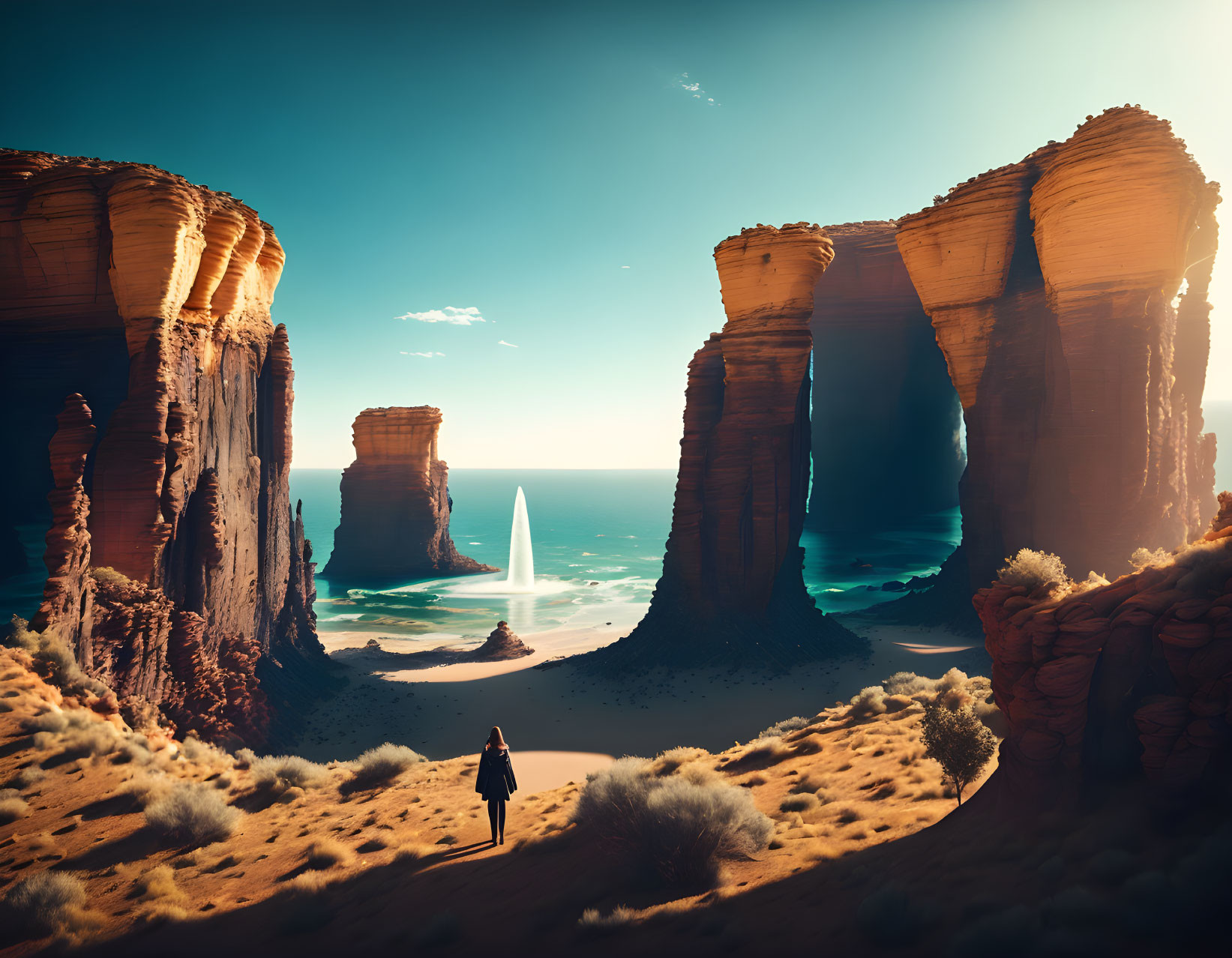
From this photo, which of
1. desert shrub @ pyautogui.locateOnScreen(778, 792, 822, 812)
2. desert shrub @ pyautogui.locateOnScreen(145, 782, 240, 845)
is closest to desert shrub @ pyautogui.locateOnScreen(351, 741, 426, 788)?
desert shrub @ pyautogui.locateOnScreen(145, 782, 240, 845)

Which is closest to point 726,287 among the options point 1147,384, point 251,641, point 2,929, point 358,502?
point 1147,384

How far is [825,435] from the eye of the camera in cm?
5806

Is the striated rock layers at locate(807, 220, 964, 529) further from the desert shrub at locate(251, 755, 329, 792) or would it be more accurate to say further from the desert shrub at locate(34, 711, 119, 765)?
the desert shrub at locate(34, 711, 119, 765)

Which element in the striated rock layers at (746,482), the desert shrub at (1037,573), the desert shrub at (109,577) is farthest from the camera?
the striated rock layers at (746,482)

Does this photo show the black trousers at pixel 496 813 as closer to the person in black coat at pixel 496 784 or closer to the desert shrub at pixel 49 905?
the person in black coat at pixel 496 784

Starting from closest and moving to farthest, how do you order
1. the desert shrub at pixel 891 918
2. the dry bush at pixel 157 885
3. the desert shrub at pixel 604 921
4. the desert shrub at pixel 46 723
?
the desert shrub at pixel 891 918 → the desert shrub at pixel 604 921 → the dry bush at pixel 157 885 → the desert shrub at pixel 46 723

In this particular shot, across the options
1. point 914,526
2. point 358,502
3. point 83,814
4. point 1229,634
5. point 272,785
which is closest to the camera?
point 1229,634

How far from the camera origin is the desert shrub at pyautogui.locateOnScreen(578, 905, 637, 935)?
6738 mm

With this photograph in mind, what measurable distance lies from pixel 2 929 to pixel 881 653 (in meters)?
27.5

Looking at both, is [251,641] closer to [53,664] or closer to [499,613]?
[53,664]

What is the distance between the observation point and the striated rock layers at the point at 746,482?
27.5 meters

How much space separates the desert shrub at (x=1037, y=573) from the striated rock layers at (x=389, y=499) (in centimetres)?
6228

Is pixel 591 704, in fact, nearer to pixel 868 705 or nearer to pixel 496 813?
pixel 868 705

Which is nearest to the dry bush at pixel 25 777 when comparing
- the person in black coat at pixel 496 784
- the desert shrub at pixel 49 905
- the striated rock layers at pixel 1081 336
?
the desert shrub at pixel 49 905
